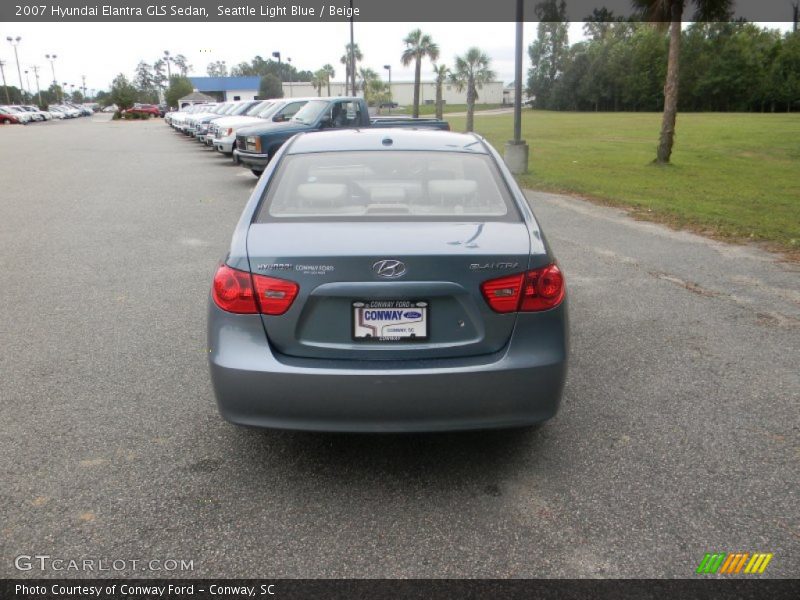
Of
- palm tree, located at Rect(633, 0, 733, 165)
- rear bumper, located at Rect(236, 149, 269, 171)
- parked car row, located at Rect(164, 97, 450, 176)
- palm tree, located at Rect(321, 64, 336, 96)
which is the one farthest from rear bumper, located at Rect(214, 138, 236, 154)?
palm tree, located at Rect(321, 64, 336, 96)

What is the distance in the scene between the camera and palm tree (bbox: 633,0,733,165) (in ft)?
61.4

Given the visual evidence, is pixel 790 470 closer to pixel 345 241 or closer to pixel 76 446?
pixel 345 241

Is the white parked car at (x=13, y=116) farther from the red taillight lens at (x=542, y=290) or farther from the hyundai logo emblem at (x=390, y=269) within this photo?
the red taillight lens at (x=542, y=290)

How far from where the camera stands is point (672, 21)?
1909 cm

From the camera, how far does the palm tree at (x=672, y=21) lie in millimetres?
18703

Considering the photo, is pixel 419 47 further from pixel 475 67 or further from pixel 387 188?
pixel 387 188

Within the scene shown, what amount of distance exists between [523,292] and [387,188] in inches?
46.8

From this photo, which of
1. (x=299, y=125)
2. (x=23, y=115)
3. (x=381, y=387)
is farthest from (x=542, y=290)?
(x=23, y=115)

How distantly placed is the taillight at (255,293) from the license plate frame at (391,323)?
0.29m

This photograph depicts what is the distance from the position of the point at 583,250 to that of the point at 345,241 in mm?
5984

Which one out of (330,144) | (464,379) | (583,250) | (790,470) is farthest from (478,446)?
(583,250)

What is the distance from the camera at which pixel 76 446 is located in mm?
3777

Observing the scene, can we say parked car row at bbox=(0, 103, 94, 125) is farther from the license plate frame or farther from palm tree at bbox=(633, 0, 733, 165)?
the license plate frame

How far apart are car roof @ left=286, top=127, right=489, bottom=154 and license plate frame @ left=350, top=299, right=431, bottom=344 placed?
1.60m
